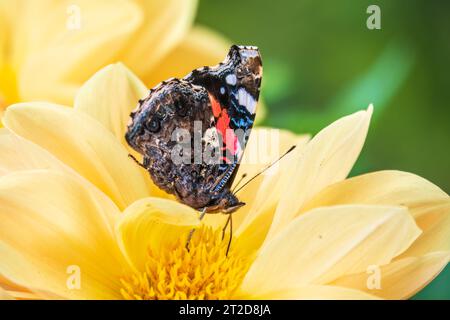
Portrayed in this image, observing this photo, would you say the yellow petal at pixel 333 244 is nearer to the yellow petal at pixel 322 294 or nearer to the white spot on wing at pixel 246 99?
the yellow petal at pixel 322 294

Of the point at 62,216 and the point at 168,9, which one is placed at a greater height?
the point at 168,9

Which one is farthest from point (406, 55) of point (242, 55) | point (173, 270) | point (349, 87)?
point (173, 270)

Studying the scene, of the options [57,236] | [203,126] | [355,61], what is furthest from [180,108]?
[355,61]

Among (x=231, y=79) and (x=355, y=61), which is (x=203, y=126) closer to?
(x=231, y=79)

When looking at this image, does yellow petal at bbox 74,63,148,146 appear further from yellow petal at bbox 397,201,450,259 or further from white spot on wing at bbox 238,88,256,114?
yellow petal at bbox 397,201,450,259

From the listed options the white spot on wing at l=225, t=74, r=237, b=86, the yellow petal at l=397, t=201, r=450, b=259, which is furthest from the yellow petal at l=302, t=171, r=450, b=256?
the white spot on wing at l=225, t=74, r=237, b=86

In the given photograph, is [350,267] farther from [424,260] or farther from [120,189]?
[120,189]
